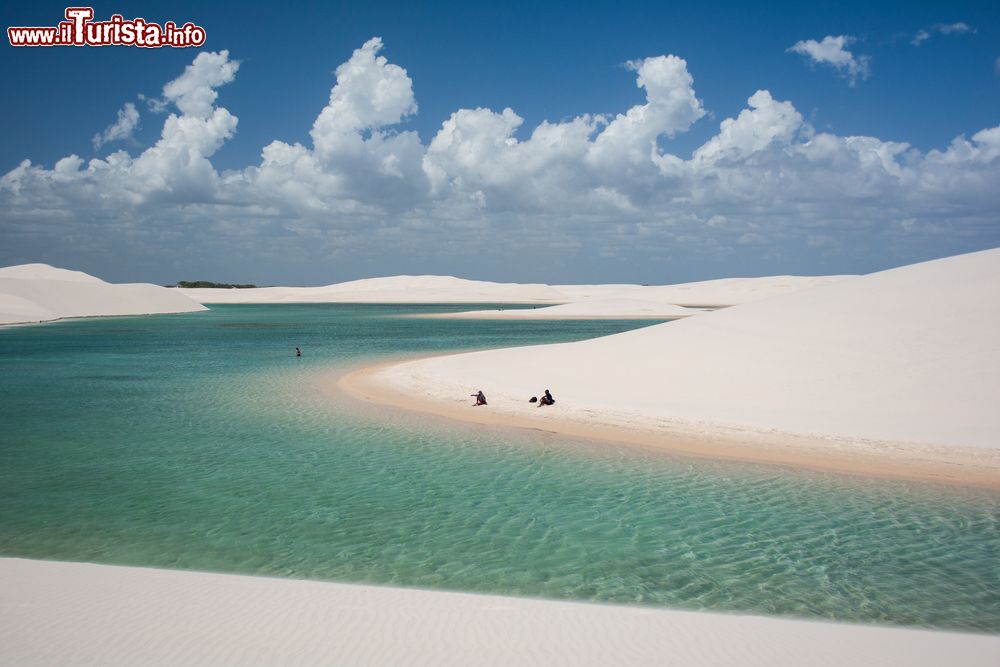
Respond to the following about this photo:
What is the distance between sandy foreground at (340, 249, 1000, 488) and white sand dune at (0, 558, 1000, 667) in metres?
8.16

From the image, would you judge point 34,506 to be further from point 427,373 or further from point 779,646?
point 427,373

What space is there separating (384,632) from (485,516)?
4.57 m

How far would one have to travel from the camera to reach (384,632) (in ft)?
20.2

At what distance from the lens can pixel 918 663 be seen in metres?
5.70

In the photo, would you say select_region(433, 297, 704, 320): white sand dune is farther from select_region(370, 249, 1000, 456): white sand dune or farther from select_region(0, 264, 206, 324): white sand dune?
select_region(370, 249, 1000, 456): white sand dune

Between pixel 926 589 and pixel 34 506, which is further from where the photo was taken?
pixel 34 506

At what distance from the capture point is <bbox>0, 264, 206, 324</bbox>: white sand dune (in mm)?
74625

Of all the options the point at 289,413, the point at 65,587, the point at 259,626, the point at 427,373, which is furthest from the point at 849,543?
the point at 427,373

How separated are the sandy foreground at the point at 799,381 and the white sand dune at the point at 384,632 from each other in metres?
8.16

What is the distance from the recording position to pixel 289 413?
19812 millimetres

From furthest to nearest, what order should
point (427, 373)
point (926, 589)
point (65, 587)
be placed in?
point (427, 373), point (926, 589), point (65, 587)

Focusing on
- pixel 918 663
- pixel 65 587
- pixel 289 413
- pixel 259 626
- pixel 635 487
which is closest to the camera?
pixel 918 663

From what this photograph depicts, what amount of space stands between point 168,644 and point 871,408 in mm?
16283

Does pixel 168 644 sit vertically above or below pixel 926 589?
above
